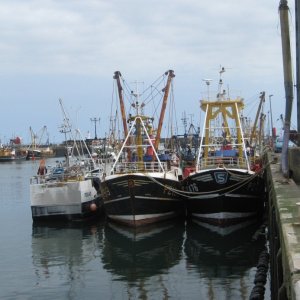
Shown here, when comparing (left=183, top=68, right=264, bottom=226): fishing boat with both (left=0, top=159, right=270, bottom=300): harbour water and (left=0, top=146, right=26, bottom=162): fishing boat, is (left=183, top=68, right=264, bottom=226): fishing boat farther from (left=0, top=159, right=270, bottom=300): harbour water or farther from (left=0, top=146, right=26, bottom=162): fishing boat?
(left=0, top=146, right=26, bottom=162): fishing boat

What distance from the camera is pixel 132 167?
1068 inches

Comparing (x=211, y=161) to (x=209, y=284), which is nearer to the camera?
(x=209, y=284)

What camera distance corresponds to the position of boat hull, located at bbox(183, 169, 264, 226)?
24.0 metres

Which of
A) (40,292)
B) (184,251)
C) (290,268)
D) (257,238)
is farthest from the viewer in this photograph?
(257,238)

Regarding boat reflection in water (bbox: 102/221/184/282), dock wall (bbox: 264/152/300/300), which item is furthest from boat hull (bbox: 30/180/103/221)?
dock wall (bbox: 264/152/300/300)

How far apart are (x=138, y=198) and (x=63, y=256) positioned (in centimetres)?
579

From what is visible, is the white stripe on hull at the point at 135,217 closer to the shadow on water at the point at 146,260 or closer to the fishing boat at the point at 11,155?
the shadow on water at the point at 146,260

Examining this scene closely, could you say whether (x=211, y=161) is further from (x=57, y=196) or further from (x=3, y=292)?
(x=3, y=292)

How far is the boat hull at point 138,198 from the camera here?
958 inches

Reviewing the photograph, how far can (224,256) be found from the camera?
1836 cm

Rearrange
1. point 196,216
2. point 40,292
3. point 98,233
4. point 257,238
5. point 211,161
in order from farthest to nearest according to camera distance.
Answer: point 211,161 → point 196,216 → point 98,233 → point 257,238 → point 40,292

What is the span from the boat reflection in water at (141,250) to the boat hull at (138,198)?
1.54 feet

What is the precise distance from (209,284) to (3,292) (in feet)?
18.6

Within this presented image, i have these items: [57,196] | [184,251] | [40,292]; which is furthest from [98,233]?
[40,292]
